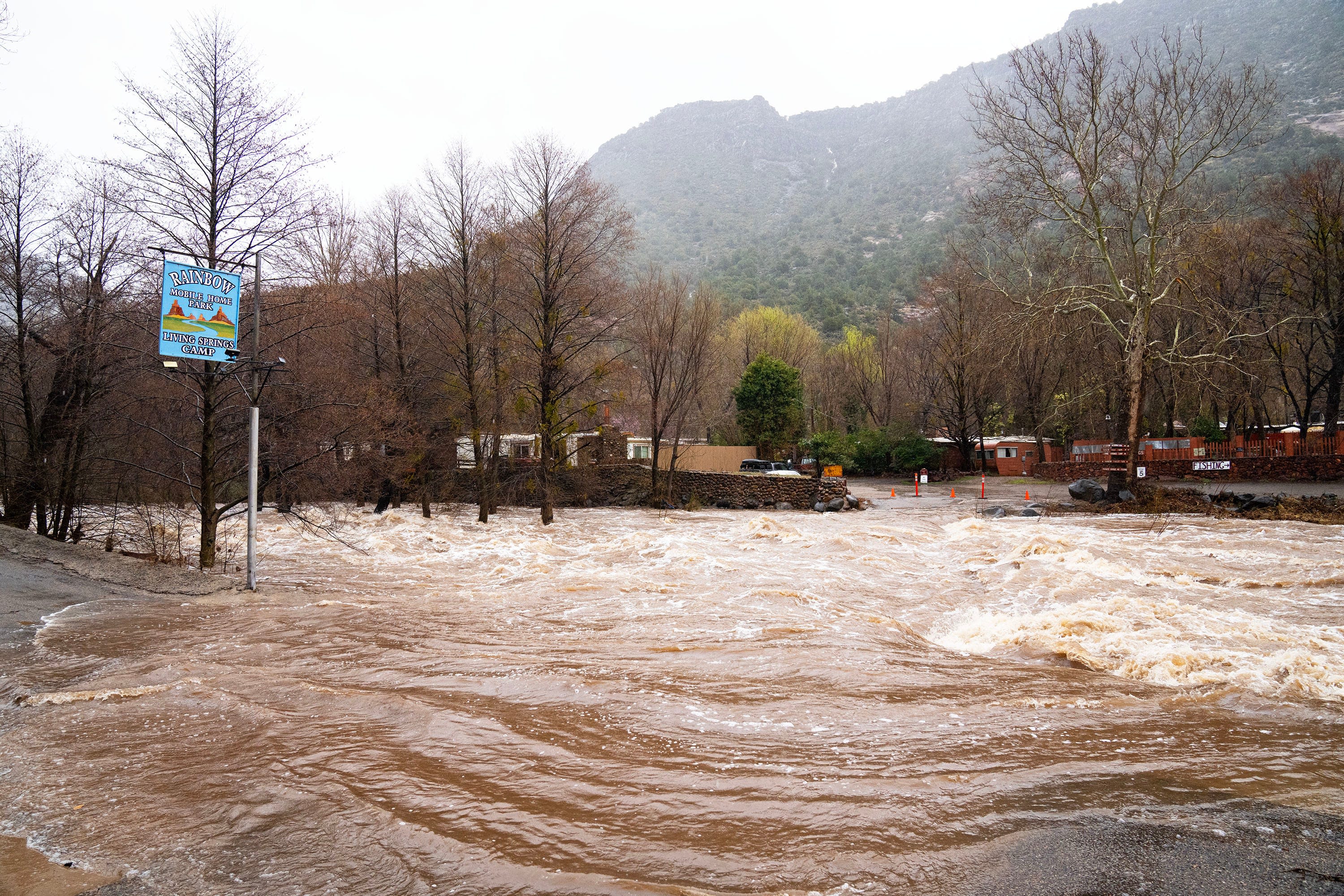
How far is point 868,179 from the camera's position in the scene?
538ft

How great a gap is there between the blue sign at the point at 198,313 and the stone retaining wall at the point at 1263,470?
3053 centimetres

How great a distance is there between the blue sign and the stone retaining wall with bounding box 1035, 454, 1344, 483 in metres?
30.5

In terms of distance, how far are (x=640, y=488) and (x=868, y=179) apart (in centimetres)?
14922

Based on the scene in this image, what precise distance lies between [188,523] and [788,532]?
19.7 meters

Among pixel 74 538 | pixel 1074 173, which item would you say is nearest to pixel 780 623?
pixel 74 538

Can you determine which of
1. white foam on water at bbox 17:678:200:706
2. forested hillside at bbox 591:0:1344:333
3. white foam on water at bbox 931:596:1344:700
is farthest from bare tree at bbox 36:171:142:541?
forested hillside at bbox 591:0:1344:333

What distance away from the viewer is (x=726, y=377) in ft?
191

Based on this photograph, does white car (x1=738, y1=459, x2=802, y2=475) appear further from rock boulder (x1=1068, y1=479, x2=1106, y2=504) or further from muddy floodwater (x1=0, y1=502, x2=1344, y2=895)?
muddy floodwater (x1=0, y1=502, x2=1344, y2=895)

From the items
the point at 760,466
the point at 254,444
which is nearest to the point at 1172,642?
the point at 254,444

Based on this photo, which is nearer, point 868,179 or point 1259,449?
point 1259,449

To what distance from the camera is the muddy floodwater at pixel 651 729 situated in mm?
3928

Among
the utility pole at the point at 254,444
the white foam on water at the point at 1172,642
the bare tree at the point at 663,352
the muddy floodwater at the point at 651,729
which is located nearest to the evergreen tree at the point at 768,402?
the bare tree at the point at 663,352

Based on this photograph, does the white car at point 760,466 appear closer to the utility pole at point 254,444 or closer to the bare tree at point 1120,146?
the bare tree at point 1120,146

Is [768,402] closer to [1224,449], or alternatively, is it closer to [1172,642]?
[1224,449]
